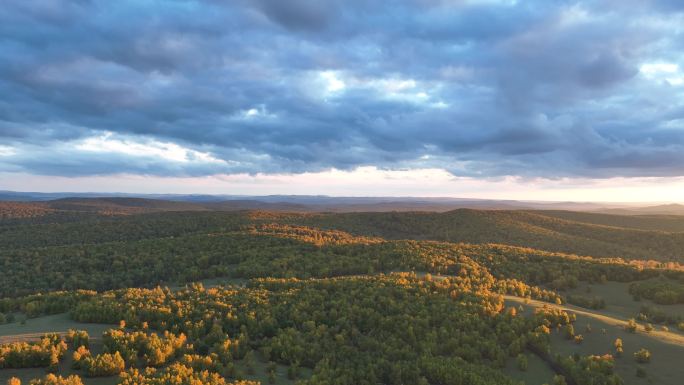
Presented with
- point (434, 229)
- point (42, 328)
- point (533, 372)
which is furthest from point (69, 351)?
point (434, 229)

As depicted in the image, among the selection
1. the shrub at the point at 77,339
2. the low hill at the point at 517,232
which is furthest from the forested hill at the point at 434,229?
the shrub at the point at 77,339

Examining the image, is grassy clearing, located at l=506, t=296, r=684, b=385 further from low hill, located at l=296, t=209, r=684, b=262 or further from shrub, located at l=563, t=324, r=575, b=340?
low hill, located at l=296, t=209, r=684, b=262

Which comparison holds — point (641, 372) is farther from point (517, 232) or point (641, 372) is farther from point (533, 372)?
point (517, 232)

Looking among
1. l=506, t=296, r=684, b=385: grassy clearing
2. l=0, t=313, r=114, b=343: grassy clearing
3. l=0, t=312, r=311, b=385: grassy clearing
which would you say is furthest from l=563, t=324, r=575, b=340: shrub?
l=0, t=313, r=114, b=343: grassy clearing

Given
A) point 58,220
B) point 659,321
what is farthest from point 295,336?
point 58,220

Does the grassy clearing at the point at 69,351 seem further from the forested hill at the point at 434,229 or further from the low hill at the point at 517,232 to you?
the low hill at the point at 517,232

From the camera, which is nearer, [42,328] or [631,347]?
[631,347]

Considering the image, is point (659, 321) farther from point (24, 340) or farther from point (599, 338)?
point (24, 340)

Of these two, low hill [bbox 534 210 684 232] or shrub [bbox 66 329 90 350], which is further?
low hill [bbox 534 210 684 232]
